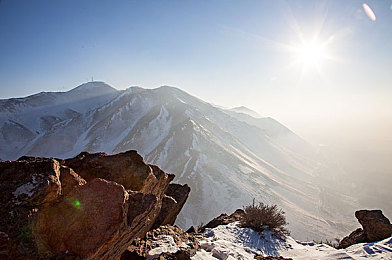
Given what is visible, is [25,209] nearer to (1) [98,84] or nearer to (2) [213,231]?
(2) [213,231]

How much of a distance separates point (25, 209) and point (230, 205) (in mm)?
30239

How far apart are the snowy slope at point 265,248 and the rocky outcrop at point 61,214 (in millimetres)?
1553

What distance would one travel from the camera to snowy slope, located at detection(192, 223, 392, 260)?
5.14 metres

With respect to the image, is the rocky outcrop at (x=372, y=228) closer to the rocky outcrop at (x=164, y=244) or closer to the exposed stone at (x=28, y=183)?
the rocky outcrop at (x=164, y=244)

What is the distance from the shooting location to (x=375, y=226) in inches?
269

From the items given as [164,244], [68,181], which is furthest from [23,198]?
[164,244]

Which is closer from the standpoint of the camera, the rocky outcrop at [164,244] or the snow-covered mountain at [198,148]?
the rocky outcrop at [164,244]

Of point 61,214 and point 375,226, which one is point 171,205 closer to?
point 61,214

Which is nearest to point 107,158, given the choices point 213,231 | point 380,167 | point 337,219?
point 213,231

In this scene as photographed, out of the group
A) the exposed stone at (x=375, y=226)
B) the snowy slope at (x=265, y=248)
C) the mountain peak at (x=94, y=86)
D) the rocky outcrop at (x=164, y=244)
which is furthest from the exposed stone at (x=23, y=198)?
the mountain peak at (x=94, y=86)

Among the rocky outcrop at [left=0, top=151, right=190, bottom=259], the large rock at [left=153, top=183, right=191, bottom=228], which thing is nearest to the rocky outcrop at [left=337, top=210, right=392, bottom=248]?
the large rock at [left=153, top=183, right=191, bottom=228]

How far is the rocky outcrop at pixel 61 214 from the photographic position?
241 centimetres

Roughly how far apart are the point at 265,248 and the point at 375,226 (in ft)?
13.0

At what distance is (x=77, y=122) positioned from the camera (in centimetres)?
7600
